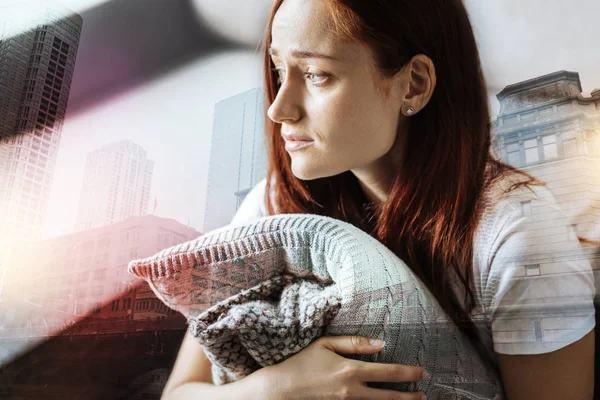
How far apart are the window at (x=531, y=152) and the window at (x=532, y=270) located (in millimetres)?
126

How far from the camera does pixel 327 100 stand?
0.68 metres

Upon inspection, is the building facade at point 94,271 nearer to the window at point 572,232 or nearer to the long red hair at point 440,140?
the long red hair at point 440,140

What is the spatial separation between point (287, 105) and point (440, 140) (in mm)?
216

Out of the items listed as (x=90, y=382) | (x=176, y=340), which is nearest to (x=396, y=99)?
(x=176, y=340)

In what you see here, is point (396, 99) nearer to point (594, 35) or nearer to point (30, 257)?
point (594, 35)

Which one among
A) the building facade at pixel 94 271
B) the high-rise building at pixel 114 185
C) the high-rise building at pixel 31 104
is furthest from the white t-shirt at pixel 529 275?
the high-rise building at pixel 31 104

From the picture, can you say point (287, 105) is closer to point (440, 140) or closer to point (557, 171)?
point (440, 140)

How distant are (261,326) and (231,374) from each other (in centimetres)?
11

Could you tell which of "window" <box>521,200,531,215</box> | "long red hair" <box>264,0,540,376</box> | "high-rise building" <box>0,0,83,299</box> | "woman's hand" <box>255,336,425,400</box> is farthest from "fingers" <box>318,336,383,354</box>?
"high-rise building" <box>0,0,83,299</box>

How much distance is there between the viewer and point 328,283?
0.66 m

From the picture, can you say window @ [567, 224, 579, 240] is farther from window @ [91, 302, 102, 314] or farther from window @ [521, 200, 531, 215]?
window @ [91, 302, 102, 314]

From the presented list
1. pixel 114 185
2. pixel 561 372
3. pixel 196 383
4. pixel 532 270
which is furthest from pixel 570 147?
pixel 114 185

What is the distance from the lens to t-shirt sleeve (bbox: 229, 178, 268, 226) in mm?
856

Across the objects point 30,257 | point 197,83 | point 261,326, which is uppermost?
point 197,83
